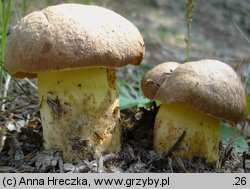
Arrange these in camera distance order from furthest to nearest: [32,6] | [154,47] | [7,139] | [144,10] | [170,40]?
[144,10]
[170,40]
[154,47]
[32,6]
[7,139]

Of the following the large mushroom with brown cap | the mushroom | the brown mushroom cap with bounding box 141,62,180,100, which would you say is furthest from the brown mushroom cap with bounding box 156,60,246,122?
the large mushroom with brown cap

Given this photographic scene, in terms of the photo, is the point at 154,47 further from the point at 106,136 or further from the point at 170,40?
the point at 106,136

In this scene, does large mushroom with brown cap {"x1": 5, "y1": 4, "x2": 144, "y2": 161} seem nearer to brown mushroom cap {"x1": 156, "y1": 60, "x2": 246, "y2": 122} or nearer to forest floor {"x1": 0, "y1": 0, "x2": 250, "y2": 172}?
forest floor {"x1": 0, "y1": 0, "x2": 250, "y2": 172}

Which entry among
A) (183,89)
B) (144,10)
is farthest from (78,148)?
Answer: (144,10)

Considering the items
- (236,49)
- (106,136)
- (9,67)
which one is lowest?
(236,49)

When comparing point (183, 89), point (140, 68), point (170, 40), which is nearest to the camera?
point (183, 89)
